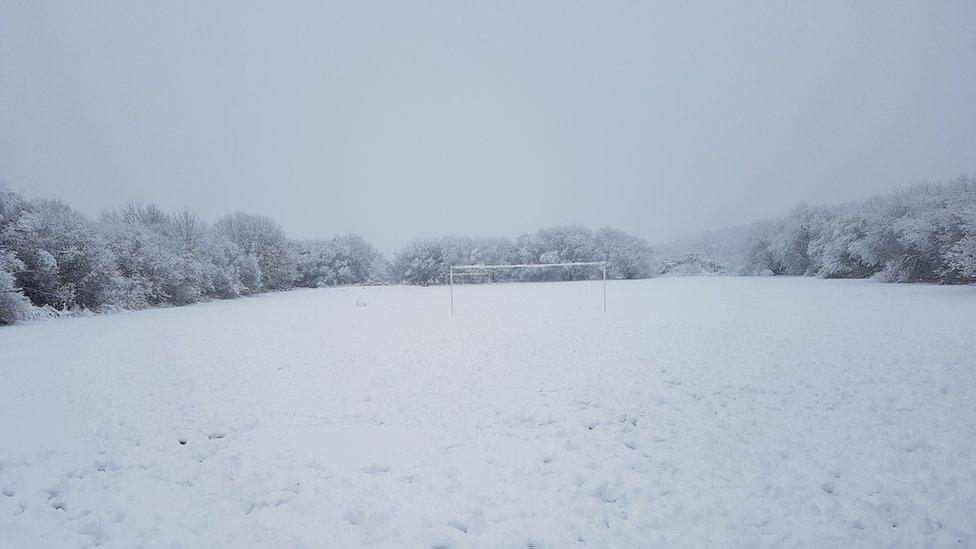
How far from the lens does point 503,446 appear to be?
19.2 ft

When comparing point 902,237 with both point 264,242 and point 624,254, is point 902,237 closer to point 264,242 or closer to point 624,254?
point 624,254

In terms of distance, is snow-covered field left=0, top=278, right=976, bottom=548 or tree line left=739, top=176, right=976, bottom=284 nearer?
snow-covered field left=0, top=278, right=976, bottom=548

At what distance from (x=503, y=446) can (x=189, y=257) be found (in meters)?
35.6

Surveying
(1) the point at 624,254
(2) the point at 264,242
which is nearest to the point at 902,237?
(1) the point at 624,254

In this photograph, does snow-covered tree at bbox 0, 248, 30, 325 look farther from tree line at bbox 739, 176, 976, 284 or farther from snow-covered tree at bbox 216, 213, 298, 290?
tree line at bbox 739, 176, 976, 284

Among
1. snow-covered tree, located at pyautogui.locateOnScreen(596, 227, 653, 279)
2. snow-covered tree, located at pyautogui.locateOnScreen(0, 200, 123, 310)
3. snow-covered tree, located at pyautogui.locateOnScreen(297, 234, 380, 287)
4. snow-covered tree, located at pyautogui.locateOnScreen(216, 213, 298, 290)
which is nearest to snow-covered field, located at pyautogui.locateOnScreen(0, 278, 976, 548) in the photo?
snow-covered tree, located at pyautogui.locateOnScreen(0, 200, 123, 310)

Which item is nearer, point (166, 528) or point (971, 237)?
point (166, 528)

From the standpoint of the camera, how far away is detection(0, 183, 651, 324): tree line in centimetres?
2197

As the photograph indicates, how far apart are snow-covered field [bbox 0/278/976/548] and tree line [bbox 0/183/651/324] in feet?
45.5

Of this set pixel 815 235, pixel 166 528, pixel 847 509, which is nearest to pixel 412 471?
pixel 166 528

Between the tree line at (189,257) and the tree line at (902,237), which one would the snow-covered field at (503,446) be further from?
the tree line at (902,237)

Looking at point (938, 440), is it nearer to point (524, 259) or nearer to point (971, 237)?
point (971, 237)

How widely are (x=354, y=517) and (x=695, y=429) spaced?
4.65 m

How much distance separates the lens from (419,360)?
37.5 ft
